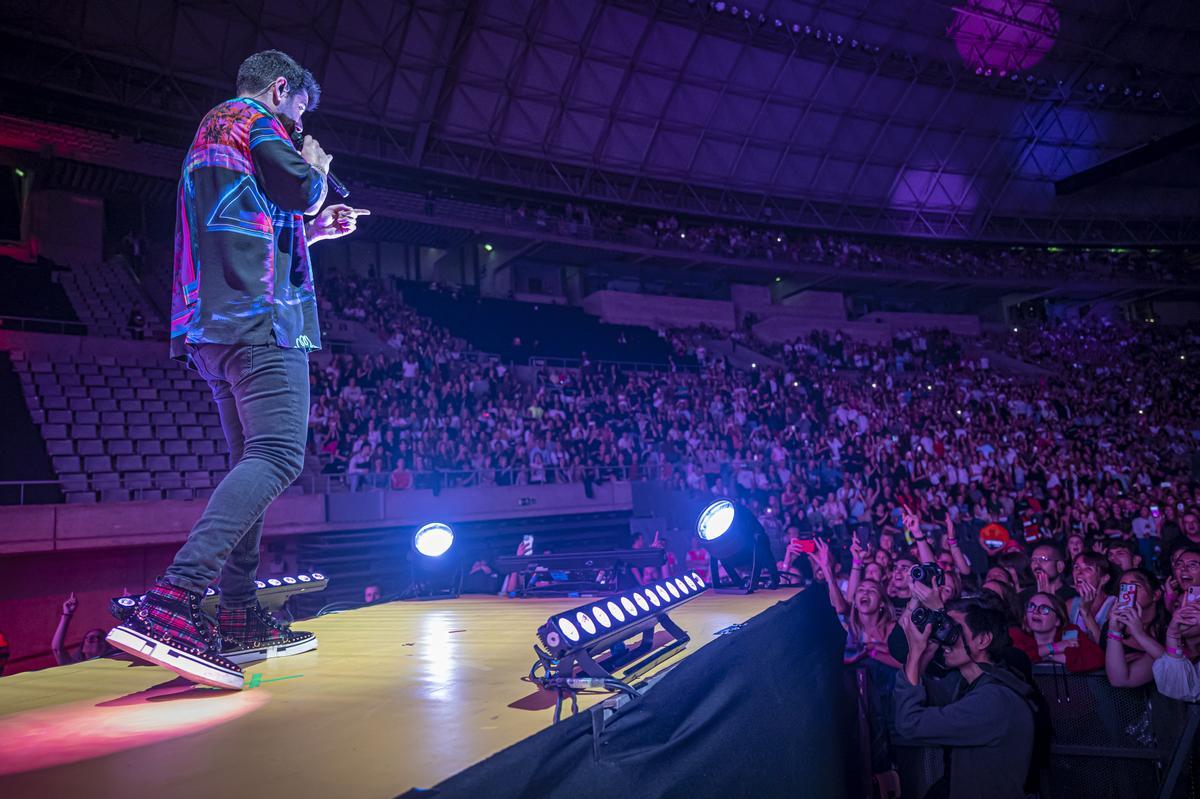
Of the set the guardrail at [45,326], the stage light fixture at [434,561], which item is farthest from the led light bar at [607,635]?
the guardrail at [45,326]

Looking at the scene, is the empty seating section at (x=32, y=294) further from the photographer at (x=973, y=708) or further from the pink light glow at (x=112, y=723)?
the photographer at (x=973, y=708)

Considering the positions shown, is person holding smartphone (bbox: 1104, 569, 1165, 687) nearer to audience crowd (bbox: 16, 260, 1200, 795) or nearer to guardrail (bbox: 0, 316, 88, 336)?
audience crowd (bbox: 16, 260, 1200, 795)

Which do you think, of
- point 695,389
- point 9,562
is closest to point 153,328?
point 9,562

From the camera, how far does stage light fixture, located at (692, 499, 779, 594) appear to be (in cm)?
441

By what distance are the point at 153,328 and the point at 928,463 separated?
1478 centimetres

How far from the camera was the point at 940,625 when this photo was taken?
10.6ft

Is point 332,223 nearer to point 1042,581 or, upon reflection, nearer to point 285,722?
point 285,722

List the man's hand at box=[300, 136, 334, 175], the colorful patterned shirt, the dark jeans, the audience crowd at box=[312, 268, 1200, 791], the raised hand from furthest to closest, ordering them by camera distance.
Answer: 1. the raised hand
2. the audience crowd at box=[312, 268, 1200, 791]
3. the man's hand at box=[300, 136, 334, 175]
4. the colorful patterned shirt
5. the dark jeans

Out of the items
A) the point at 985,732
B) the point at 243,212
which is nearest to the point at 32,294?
the point at 243,212

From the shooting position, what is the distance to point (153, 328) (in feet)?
46.6

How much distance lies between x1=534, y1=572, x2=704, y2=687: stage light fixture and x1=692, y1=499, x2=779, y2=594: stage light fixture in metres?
1.65

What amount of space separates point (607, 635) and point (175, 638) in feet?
3.59

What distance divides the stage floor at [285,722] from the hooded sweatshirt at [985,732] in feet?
3.60

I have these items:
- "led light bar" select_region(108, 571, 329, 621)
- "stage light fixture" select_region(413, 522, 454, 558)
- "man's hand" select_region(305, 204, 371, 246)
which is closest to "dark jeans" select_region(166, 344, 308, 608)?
"man's hand" select_region(305, 204, 371, 246)
